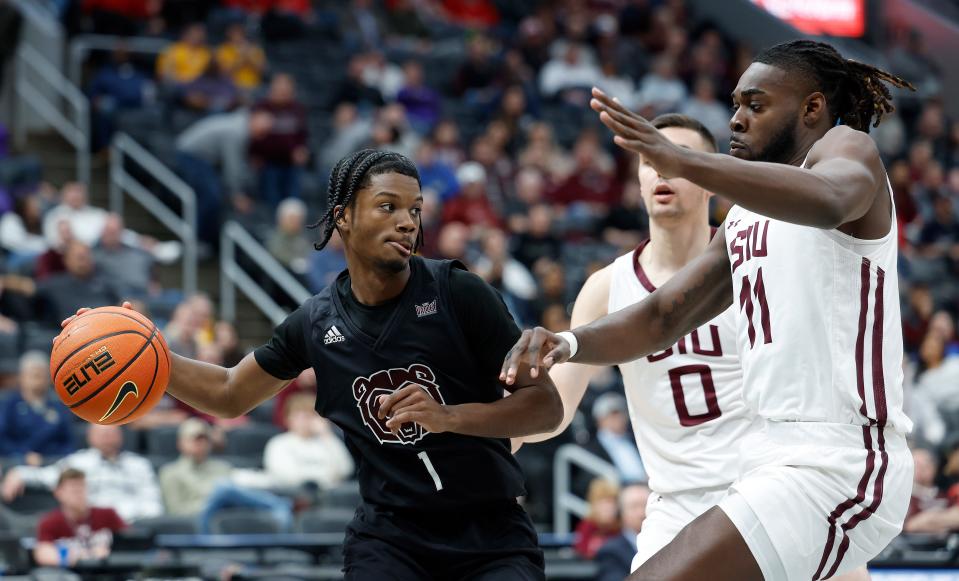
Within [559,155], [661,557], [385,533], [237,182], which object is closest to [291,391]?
[237,182]

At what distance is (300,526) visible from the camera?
9.59 meters

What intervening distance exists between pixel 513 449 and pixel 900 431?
5.08 feet

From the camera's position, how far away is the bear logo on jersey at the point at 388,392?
14.7ft

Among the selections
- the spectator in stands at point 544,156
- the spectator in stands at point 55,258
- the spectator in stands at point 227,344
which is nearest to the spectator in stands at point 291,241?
the spectator in stands at point 227,344

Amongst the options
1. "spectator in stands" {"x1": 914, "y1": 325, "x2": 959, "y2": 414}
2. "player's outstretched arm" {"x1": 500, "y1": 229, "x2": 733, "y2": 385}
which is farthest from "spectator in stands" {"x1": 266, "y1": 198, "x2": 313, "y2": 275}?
"player's outstretched arm" {"x1": 500, "y1": 229, "x2": 733, "y2": 385}

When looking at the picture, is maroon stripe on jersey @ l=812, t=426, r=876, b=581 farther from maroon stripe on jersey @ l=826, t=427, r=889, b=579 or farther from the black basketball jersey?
the black basketball jersey

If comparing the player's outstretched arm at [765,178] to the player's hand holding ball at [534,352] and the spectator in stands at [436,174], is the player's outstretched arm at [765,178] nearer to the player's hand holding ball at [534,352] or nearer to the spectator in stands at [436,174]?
the player's hand holding ball at [534,352]

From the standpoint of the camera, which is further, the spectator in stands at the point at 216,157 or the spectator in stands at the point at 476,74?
the spectator in stands at the point at 476,74

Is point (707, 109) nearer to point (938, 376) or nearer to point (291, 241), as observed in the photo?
point (938, 376)

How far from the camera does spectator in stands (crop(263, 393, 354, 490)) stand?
10531 mm

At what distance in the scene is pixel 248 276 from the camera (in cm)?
1374

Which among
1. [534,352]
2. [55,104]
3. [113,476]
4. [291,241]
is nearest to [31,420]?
[113,476]

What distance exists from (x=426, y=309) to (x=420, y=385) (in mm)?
290

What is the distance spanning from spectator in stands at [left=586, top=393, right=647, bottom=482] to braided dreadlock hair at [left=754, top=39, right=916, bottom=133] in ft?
23.5
